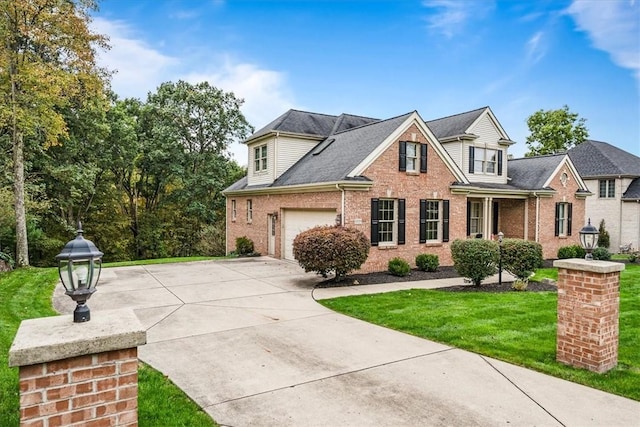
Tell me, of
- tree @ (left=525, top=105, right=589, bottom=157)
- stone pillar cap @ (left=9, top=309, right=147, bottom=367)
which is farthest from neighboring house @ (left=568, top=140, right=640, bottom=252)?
stone pillar cap @ (left=9, top=309, right=147, bottom=367)

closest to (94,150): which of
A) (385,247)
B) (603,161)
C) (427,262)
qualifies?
(385,247)

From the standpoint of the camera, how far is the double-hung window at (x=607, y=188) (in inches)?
1021

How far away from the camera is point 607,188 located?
26219 mm

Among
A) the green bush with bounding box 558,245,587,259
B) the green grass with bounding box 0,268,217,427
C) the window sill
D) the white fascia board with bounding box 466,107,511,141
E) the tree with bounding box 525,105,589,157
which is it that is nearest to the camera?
the green grass with bounding box 0,268,217,427

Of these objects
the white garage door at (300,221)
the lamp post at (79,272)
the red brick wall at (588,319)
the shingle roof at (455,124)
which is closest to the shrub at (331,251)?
the white garage door at (300,221)

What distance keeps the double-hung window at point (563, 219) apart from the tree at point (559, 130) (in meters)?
18.1

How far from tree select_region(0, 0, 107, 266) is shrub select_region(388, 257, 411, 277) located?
1309 centimetres

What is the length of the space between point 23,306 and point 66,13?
11.4 metres

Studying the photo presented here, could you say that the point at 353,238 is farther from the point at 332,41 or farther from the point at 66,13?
the point at 66,13

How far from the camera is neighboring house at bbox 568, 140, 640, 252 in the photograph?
25.1 m

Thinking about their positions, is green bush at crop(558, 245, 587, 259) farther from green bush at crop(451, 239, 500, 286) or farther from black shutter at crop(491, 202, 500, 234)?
green bush at crop(451, 239, 500, 286)

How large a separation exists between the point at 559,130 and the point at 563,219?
758 inches

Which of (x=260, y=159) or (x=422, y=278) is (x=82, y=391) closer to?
(x=422, y=278)

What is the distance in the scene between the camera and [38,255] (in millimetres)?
22266
